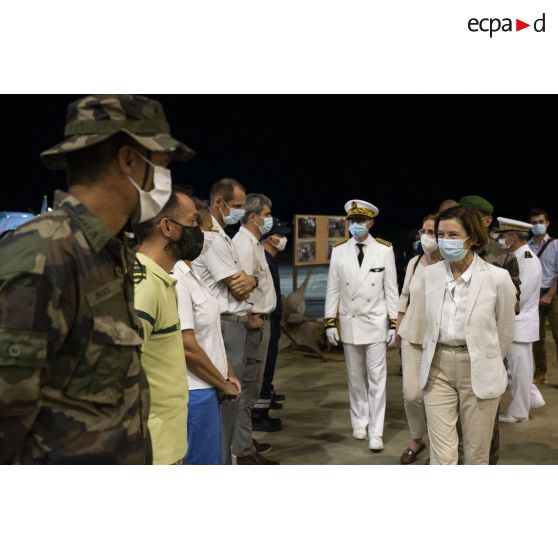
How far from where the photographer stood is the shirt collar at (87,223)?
4.63 ft

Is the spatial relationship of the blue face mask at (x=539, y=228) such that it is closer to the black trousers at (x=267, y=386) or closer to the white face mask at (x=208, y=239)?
the black trousers at (x=267, y=386)

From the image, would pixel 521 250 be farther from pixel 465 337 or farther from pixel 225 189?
pixel 225 189

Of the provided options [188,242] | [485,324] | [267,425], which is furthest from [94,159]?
[267,425]

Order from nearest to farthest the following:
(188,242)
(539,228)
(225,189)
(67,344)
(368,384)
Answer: (67,344), (188,242), (225,189), (368,384), (539,228)

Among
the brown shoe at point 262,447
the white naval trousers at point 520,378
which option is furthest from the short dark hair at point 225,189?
the white naval trousers at point 520,378

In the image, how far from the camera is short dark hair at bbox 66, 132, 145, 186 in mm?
1479

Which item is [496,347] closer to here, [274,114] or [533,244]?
[533,244]

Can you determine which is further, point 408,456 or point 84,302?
point 408,456

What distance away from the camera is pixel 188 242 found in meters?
2.50

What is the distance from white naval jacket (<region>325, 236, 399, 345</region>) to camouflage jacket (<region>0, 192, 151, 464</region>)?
3.74 m

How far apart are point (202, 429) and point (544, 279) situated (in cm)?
532

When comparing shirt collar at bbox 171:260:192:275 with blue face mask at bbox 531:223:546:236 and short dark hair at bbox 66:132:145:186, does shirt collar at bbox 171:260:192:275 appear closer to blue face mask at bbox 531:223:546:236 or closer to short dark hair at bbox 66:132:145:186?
short dark hair at bbox 66:132:145:186

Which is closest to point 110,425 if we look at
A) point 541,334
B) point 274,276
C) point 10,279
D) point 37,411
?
point 37,411

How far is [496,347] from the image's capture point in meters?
3.26
